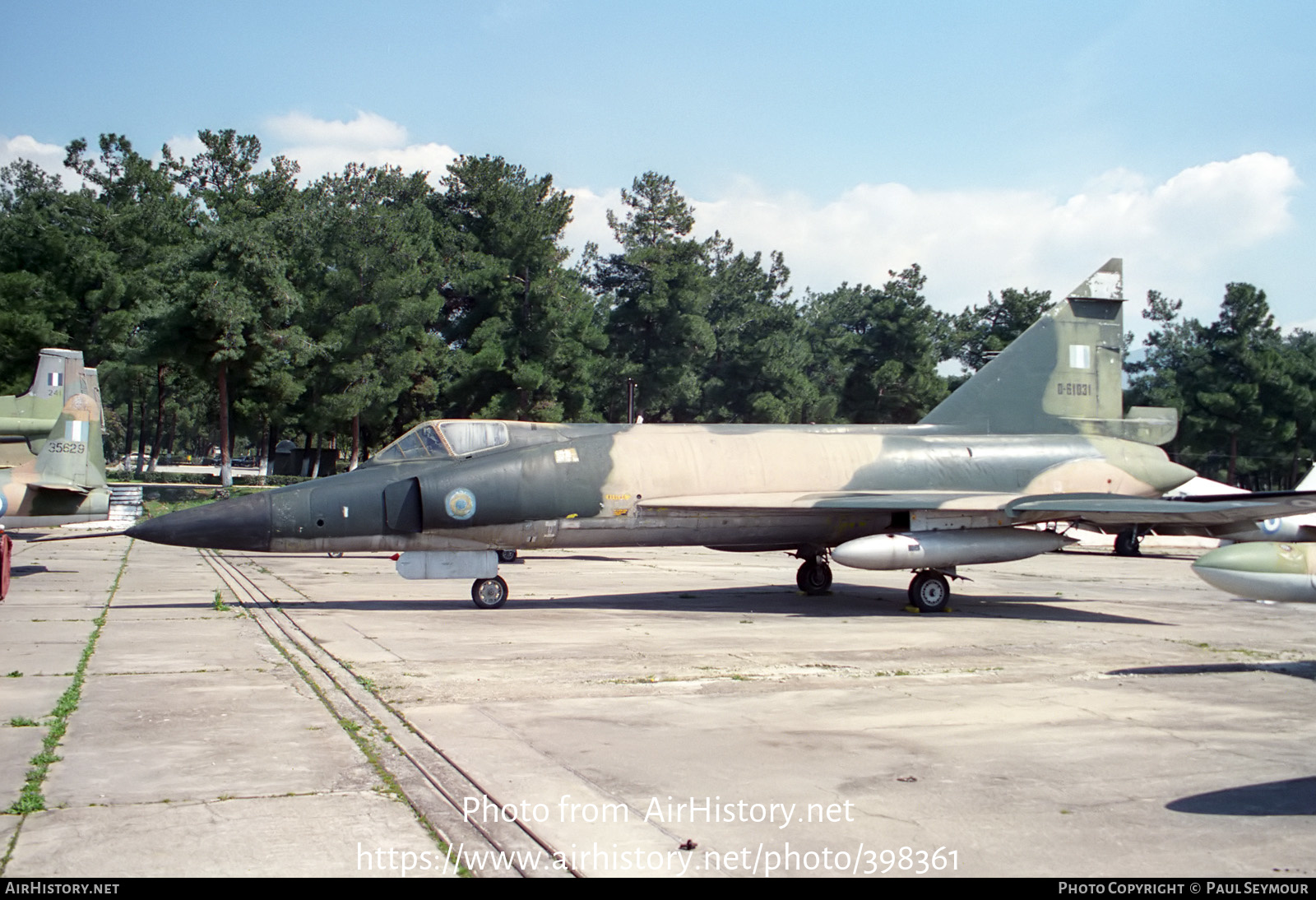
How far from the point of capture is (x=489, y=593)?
45.8 ft

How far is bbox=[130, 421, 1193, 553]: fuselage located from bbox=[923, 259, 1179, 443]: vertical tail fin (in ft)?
1.49

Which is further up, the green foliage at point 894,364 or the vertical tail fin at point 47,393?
the green foliage at point 894,364

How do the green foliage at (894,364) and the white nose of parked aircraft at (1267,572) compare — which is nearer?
the white nose of parked aircraft at (1267,572)

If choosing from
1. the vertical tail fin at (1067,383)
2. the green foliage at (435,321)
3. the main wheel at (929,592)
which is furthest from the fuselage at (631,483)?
the green foliage at (435,321)

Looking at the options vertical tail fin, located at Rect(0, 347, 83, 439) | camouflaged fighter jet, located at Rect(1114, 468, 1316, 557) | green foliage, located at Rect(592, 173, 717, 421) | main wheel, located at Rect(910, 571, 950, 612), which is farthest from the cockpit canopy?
green foliage, located at Rect(592, 173, 717, 421)

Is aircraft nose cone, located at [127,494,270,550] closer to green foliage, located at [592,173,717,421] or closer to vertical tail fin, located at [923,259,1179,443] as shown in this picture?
vertical tail fin, located at [923,259,1179,443]

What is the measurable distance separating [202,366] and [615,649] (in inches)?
1591

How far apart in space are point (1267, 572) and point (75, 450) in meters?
20.3

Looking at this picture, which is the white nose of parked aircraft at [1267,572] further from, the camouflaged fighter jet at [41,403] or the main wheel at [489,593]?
the camouflaged fighter jet at [41,403]

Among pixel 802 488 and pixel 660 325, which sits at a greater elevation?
pixel 660 325

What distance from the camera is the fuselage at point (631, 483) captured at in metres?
13.0

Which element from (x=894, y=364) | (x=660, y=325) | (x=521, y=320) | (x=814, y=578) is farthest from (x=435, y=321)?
(x=814, y=578)

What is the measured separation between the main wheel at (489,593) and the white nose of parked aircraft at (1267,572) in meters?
8.62

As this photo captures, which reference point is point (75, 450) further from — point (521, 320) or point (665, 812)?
point (521, 320)
